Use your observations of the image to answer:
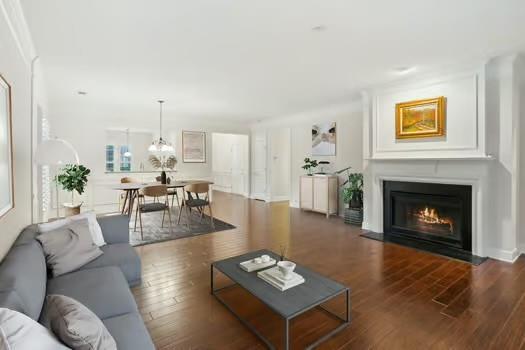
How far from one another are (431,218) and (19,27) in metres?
5.21

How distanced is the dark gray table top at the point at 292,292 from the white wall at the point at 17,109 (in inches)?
63.8

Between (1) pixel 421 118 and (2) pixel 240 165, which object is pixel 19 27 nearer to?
(1) pixel 421 118

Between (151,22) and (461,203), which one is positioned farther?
(461,203)

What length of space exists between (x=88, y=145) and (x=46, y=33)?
3.94 metres

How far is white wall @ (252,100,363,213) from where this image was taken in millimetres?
5680

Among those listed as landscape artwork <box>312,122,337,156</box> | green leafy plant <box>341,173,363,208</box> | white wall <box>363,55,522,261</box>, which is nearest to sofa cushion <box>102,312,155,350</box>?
white wall <box>363,55,522,261</box>

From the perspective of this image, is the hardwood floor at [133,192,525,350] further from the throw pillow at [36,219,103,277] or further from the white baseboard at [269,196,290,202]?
the white baseboard at [269,196,290,202]

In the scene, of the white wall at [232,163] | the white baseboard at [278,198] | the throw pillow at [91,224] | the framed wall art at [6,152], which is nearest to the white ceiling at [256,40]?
the framed wall art at [6,152]

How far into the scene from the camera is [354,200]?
524cm

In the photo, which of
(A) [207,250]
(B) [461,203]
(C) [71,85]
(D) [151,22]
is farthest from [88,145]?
(B) [461,203]

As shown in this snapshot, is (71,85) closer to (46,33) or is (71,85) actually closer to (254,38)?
(46,33)

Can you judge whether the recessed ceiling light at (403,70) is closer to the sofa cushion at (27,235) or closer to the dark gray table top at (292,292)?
the dark gray table top at (292,292)

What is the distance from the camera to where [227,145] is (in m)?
10.3

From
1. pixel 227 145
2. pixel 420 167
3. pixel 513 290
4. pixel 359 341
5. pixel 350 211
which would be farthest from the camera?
pixel 227 145
